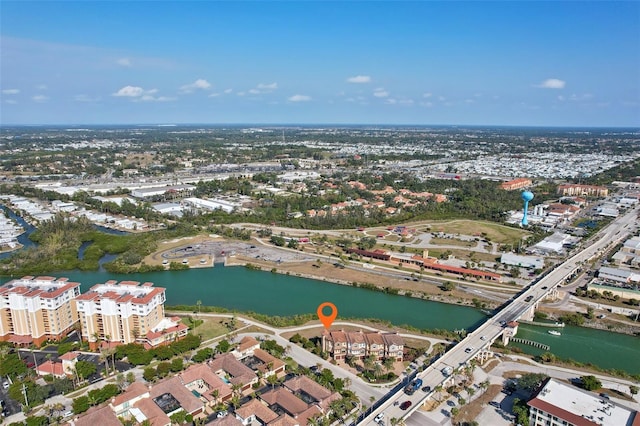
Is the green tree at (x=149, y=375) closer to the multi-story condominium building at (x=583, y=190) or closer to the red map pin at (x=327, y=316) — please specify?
the red map pin at (x=327, y=316)

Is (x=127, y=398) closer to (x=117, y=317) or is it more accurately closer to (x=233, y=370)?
(x=233, y=370)

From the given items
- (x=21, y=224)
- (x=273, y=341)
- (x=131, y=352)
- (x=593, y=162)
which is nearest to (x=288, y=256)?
(x=273, y=341)

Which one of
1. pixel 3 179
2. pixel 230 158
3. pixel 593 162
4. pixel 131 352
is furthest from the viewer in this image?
pixel 230 158

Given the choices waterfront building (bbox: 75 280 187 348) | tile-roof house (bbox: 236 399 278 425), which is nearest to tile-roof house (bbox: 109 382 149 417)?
tile-roof house (bbox: 236 399 278 425)

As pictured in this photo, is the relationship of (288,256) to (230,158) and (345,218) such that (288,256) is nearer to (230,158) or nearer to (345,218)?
(345,218)

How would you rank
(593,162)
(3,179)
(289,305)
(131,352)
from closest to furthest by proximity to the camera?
(131,352), (289,305), (3,179), (593,162)

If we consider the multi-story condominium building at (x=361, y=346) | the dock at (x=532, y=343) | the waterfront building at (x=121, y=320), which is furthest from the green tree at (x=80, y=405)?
the dock at (x=532, y=343)

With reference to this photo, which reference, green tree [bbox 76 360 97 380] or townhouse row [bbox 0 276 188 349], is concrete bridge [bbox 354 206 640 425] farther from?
green tree [bbox 76 360 97 380]
